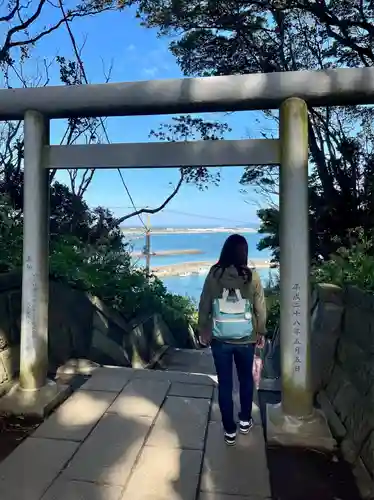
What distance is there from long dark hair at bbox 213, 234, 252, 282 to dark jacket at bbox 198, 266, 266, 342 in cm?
3

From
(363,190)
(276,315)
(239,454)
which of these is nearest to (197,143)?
(239,454)

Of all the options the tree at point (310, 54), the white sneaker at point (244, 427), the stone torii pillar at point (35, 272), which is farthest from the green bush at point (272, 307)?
the stone torii pillar at point (35, 272)

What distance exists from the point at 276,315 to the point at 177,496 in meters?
6.36

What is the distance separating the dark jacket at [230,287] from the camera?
307 cm

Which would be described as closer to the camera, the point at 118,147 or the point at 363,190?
the point at 118,147

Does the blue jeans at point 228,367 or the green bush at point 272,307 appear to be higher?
the blue jeans at point 228,367

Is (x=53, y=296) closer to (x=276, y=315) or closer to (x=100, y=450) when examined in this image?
(x=100, y=450)

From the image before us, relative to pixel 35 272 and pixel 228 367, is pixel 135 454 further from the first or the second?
pixel 35 272

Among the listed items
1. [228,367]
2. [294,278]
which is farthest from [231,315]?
[294,278]

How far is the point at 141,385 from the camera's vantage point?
14.1 feet

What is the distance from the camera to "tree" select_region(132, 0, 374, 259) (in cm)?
977

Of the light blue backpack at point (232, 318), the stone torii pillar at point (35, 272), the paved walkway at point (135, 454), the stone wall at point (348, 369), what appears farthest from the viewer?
the stone torii pillar at point (35, 272)

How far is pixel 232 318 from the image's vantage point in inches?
119

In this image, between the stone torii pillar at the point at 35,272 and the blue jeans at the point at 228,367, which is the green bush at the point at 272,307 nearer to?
the blue jeans at the point at 228,367
